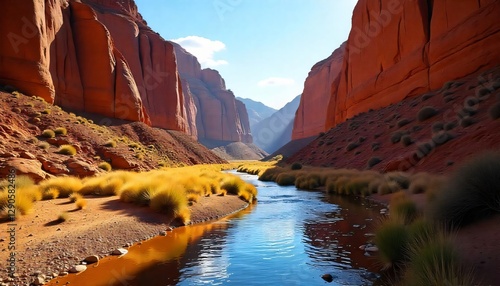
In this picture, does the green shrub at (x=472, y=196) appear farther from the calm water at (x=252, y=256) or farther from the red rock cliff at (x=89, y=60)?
the red rock cliff at (x=89, y=60)

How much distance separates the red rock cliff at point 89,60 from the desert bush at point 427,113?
120ft

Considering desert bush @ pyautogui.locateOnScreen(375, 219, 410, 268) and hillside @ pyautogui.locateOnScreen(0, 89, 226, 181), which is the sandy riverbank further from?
hillside @ pyautogui.locateOnScreen(0, 89, 226, 181)

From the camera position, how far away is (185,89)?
145m

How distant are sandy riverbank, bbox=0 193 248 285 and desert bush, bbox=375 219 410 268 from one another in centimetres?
717

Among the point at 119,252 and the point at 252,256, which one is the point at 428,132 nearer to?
the point at 252,256

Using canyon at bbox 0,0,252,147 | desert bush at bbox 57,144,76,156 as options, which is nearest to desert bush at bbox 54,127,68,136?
desert bush at bbox 57,144,76,156

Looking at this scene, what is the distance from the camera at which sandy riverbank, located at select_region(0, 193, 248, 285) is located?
7.67m

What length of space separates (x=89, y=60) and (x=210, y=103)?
12974 centimetres

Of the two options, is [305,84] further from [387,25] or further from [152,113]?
[387,25]

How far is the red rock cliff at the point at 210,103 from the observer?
16788 cm

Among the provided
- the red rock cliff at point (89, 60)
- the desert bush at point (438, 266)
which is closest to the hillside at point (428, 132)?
the desert bush at point (438, 266)

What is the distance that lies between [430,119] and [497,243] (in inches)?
988

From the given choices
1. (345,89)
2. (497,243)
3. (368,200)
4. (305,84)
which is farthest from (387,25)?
(305,84)

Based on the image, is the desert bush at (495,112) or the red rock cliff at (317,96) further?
the red rock cliff at (317,96)
